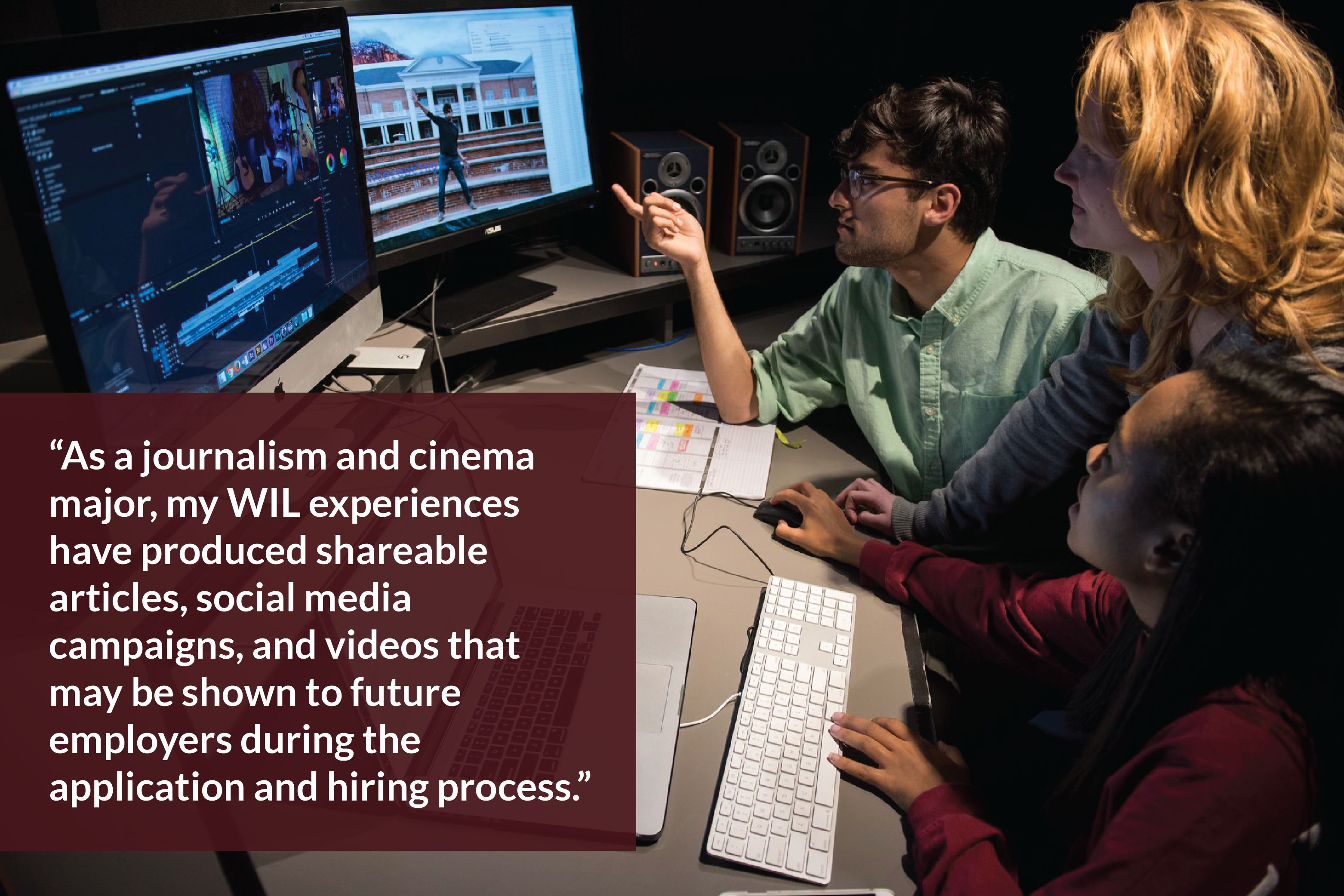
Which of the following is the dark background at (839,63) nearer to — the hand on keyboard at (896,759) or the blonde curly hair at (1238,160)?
the blonde curly hair at (1238,160)

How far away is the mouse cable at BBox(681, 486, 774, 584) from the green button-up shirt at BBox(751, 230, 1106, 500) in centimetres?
26

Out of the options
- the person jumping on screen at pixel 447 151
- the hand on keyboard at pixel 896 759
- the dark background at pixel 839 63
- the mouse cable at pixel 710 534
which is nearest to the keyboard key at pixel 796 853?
the hand on keyboard at pixel 896 759

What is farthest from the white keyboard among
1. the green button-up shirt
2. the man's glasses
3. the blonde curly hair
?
the man's glasses

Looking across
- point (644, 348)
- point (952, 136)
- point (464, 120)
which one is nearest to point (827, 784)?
point (952, 136)

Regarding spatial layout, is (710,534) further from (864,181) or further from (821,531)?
(864,181)

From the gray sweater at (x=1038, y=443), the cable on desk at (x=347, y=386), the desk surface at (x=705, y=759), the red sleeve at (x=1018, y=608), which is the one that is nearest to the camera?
the desk surface at (x=705, y=759)

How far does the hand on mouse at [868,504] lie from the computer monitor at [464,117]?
0.84 metres

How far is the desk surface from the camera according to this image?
85 cm

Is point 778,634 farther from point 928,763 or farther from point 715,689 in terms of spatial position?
point 928,763

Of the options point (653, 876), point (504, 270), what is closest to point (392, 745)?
point (653, 876)

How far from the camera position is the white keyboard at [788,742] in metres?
0.88

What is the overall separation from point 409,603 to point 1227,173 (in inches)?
40.3

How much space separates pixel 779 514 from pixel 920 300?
1.60ft

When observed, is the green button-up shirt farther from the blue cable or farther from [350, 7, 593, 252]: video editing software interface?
[350, 7, 593, 252]: video editing software interface
